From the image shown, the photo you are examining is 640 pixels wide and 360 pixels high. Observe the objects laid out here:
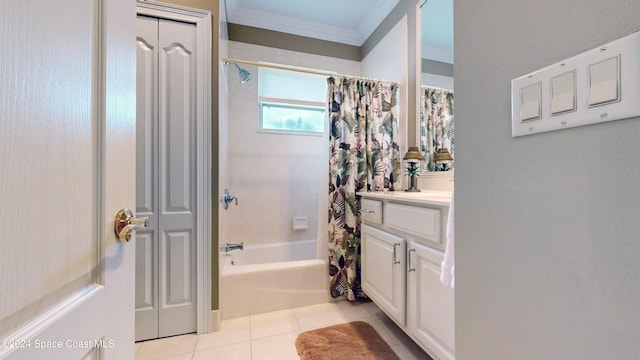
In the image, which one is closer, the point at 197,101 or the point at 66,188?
the point at 66,188

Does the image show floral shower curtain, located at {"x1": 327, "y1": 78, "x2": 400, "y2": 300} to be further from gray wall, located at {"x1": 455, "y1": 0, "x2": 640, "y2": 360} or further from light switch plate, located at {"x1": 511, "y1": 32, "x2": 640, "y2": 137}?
light switch plate, located at {"x1": 511, "y1": 32, "x2": 640, "y2": 137}

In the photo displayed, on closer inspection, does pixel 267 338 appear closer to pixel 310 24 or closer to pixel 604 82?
pixel 604 82

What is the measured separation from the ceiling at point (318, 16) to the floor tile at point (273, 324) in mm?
2644

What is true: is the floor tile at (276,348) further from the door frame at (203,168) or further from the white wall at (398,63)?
the white wall at (398,63)

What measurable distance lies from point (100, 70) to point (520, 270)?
0.89m

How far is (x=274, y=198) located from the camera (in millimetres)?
2697

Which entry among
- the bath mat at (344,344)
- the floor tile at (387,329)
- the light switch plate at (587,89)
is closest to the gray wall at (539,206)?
the light switch plate at (587,89)

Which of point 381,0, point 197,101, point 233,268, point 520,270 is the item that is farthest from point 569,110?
point 381,0

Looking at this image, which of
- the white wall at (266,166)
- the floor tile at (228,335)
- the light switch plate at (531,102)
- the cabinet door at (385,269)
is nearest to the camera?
the light switch plate at (531,102)

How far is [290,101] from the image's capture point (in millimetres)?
2752

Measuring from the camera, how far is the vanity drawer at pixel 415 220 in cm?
111

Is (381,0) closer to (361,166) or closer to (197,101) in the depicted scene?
(361,166)

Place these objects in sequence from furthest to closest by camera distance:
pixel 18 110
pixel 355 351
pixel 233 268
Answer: pixel 233 268 < pixel 355 351 < pixel 18 110

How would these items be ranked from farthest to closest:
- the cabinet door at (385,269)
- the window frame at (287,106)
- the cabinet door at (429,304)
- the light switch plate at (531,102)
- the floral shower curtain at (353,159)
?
1. the window frame at (287,106)
2. the floral shower curtain at (353,159)
3. the cabinet door at (385,269)
4. the cabinet door at (429,304)
5. the light switch plate at (531,102)
